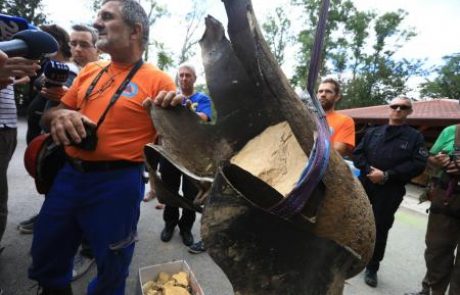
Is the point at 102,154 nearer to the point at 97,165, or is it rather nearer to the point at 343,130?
the point at 97,165

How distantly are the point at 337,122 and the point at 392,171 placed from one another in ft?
2.99

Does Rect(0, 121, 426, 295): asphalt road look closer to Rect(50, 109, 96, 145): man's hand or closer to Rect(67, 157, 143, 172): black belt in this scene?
Rect(67, 157, 143, 172): black belt

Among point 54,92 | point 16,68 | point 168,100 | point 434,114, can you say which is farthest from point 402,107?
point 434,114

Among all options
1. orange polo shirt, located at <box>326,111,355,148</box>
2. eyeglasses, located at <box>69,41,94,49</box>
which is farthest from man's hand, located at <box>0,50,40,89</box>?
orange polo shirt, located at <box>326,111,355,148</box>

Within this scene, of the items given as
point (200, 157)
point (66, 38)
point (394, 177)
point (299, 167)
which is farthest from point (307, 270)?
point (66, 38)

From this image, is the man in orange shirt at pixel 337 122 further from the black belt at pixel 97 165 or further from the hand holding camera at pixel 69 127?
the hand holding camera at pixel 69 127

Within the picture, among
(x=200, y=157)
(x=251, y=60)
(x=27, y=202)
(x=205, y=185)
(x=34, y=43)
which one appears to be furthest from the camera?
(x=27, y=202)

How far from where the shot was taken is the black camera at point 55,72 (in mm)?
1845

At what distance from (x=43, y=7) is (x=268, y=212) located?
85.0 ft

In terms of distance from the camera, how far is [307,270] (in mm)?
669

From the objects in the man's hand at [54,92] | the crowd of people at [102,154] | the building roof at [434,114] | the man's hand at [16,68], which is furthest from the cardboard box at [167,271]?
the building roof at [434,114]

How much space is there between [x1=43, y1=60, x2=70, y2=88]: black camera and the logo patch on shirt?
427mm

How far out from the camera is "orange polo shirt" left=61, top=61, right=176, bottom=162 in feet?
5.94

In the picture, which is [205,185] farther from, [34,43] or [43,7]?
[43,7]
